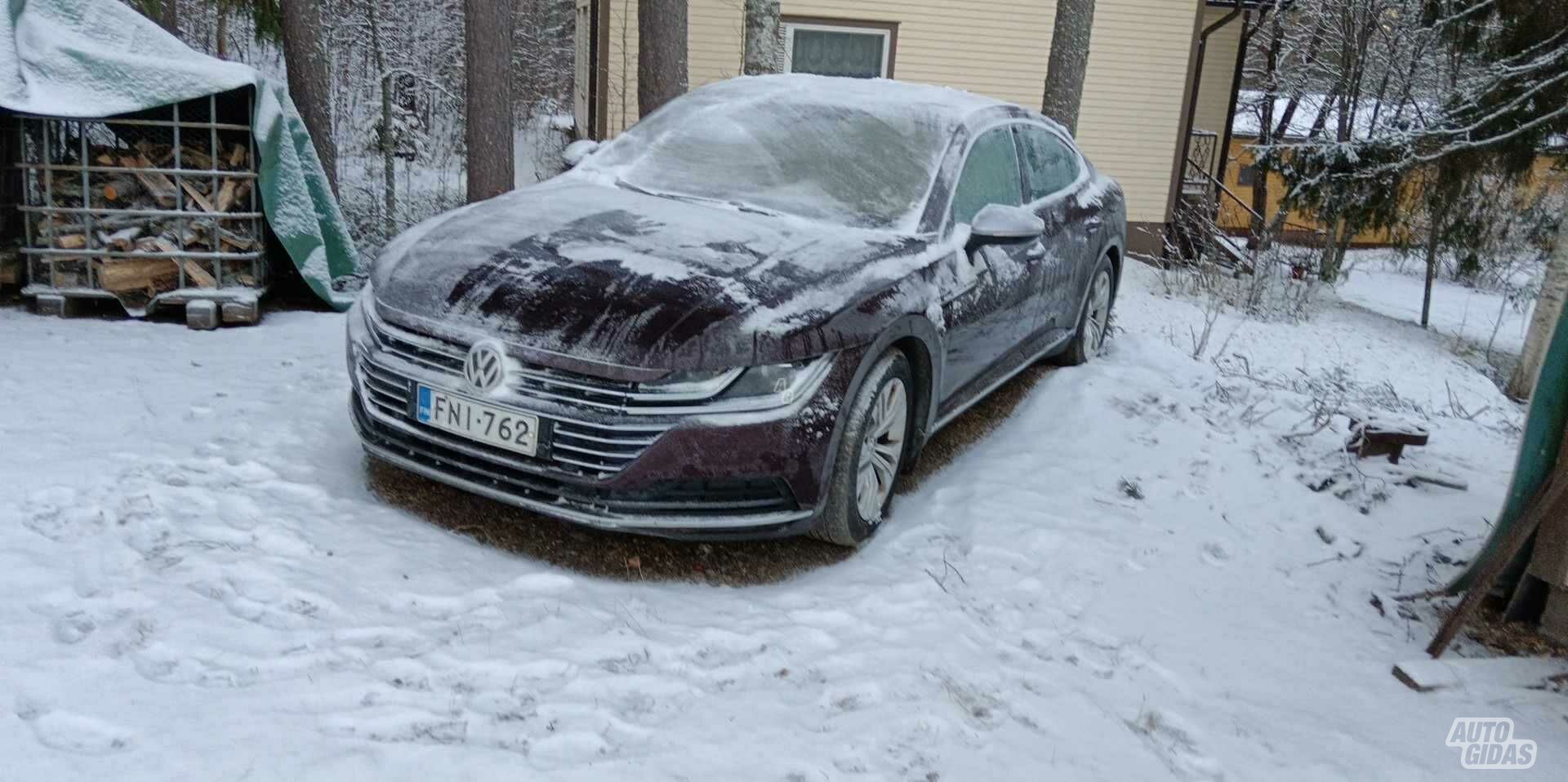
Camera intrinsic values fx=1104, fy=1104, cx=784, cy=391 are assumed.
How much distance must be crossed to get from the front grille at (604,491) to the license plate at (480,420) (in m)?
0.06

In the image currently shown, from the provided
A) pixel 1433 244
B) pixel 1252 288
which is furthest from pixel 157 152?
pixel 1433 244

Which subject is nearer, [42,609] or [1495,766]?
[42,609]

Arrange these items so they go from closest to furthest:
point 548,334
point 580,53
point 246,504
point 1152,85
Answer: point 548,334 → point 246,504 → point 1152,85 → point 580,53

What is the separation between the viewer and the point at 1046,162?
234 inches

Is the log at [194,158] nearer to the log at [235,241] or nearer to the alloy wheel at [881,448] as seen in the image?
the log at [235,241]

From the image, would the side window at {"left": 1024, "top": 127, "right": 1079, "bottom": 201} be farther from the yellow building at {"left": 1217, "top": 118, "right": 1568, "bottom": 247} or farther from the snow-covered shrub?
the yellow building at {"left": 1217, "top": 118, "right": 1568, "bottom": 247}

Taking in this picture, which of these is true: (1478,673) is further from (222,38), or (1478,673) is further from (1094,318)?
(222,38)

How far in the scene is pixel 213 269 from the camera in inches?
256

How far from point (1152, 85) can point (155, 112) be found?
12.6m

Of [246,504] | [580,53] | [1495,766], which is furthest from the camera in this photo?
[580,53]

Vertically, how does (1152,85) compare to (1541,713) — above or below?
above

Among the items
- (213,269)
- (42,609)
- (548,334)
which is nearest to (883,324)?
(548,334)

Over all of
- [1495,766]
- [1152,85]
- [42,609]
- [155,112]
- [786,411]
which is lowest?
[1495,766]

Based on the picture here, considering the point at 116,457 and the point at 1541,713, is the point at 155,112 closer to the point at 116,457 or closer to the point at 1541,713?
the point at 116,457
